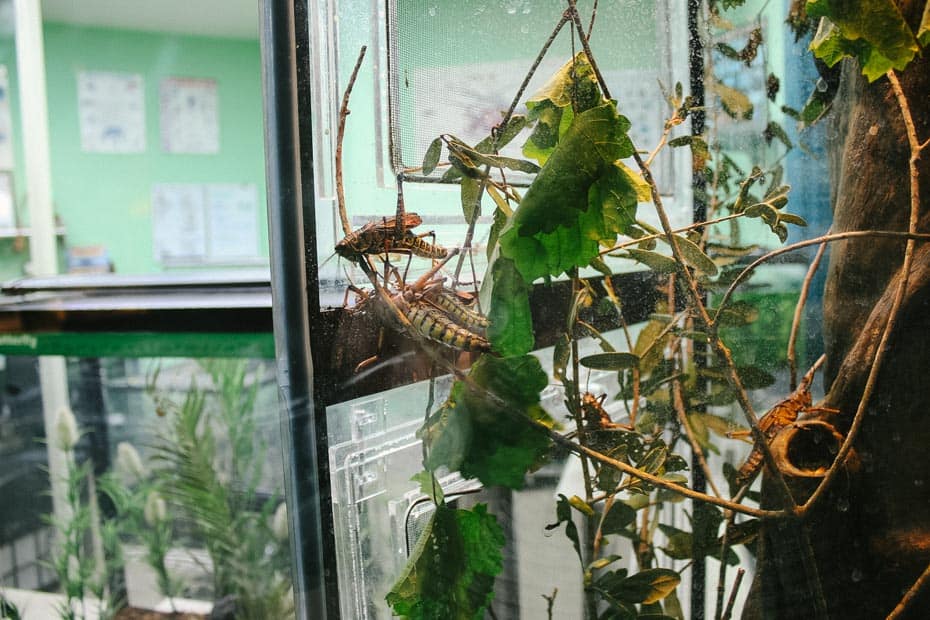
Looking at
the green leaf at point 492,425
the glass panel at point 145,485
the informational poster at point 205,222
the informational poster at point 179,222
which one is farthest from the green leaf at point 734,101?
the informational poster at point 179,222

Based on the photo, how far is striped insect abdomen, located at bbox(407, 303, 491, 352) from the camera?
0.39m

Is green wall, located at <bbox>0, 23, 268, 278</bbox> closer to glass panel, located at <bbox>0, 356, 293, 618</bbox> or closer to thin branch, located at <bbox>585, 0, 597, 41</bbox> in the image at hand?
glass panel, located at <bbox>0, 356, 293, 618</bbox>

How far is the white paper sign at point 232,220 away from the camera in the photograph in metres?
1.81

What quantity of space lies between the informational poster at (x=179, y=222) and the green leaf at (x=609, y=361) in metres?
1.57

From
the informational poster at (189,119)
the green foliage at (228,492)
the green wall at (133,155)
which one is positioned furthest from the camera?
the informational poster at (189,119)

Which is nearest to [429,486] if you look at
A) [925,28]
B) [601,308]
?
[601,308]

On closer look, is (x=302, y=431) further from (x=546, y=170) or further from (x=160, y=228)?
(x=160, y=228)

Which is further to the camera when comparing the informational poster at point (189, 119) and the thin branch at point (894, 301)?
the informational poster at point (189, 119)

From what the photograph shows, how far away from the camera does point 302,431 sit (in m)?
0.45

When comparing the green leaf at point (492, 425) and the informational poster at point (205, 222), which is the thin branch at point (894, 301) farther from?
the informational poster at point (205, 222)

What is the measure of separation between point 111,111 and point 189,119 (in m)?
0.18

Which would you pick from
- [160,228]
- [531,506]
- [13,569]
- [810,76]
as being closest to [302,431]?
[531,506]

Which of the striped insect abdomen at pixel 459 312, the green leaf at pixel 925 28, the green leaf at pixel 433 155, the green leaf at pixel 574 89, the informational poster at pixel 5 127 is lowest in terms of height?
the striped insect abdomen at pixel 459 312

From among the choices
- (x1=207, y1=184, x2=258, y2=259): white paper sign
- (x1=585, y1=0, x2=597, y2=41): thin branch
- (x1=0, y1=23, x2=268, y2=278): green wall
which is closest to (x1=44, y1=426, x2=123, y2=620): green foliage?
(x1=0, y1=23, x2=268, y2=278): green wall
